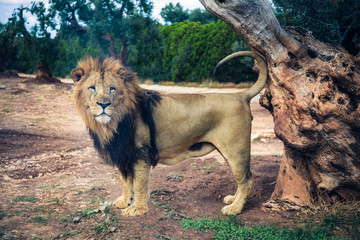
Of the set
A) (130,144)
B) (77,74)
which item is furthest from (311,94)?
(77,74)

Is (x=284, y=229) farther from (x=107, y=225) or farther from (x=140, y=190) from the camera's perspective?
(x=107, y=225)

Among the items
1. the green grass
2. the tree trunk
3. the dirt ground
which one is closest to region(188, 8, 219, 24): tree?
the dirt ground

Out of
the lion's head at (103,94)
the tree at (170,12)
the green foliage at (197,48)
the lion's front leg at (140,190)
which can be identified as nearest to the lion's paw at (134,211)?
the lion's front leg at (140,190)

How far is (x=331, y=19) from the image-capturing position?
4301mm

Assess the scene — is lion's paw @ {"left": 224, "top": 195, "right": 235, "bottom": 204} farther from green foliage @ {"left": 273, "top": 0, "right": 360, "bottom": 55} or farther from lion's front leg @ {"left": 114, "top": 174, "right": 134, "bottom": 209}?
green foliage @ {"left": 273, "top": 0, "right": 360, "bottom": 55}

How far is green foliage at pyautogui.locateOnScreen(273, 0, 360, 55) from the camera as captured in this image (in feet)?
13.8

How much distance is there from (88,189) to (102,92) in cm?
208

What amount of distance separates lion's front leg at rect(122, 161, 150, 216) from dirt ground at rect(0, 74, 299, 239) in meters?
0.09

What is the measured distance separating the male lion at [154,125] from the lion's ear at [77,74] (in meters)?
0.01

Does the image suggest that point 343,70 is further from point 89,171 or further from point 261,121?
point 261,121

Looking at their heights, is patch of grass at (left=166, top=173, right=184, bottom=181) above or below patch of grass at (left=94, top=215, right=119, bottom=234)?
below

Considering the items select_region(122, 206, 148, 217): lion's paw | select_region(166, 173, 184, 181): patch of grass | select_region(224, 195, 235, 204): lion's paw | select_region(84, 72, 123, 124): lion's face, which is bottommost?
select_region(166, 173, 184, 181): patch of grass

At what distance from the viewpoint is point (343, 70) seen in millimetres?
3486

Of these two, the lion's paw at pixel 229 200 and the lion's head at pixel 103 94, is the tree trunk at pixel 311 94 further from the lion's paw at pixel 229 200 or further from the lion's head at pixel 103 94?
the lion's head at pixel 103 94
